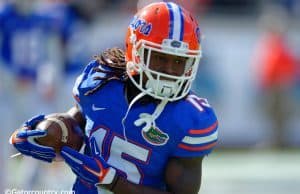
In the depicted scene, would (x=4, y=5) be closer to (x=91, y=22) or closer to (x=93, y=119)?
(x=91, y=22)

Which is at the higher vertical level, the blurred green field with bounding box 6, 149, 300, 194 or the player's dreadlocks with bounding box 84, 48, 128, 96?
the player's dreadlocks with bounding box 84, 48, 128, 96

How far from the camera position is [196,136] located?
371 centimetres

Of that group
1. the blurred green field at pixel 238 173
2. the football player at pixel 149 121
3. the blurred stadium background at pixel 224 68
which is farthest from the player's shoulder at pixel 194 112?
the blurred stadium background at pixel 224 68

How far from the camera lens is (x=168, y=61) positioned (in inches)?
148

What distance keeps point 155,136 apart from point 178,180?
20 cm

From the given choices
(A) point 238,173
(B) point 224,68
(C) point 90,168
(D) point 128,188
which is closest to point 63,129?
(C) point 90,168

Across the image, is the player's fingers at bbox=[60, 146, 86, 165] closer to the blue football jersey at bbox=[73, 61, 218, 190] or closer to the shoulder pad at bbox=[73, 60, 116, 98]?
the blue football jersey at bbox=[73, 61, 218, 190]

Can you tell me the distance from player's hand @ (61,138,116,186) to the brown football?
0.18m

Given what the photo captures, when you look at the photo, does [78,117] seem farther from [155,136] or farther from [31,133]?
[155,136]

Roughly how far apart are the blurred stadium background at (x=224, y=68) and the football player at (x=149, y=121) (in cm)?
448

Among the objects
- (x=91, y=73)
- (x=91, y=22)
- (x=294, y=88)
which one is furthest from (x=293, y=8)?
(x=91, y=73)

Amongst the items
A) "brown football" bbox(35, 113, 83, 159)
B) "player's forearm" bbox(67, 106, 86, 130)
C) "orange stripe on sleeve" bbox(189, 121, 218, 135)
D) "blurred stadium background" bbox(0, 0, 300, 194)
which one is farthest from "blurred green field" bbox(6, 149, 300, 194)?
"orange stripe on sleeve" bbox(189, 121, 218, 135)

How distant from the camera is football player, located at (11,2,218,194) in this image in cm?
372

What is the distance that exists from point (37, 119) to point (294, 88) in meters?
8.26
